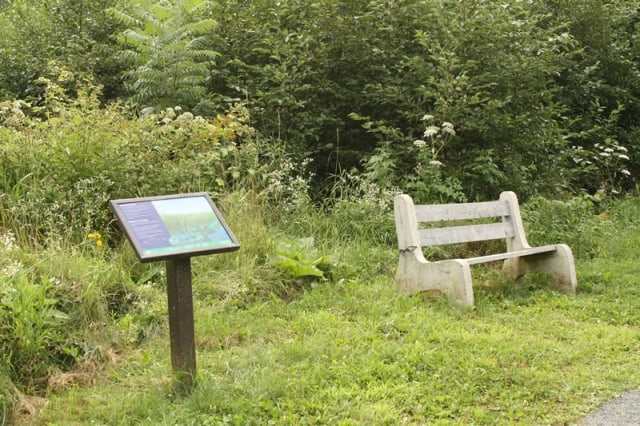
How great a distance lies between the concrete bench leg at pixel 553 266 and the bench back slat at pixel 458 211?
50 centimetres

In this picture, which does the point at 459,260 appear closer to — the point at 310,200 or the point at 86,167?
the point at 310,200

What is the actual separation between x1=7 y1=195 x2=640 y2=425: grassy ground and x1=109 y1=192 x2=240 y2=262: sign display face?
0.79 metres

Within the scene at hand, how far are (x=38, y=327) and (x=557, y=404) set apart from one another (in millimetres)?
3020

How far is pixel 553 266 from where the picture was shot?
6465 millimetres

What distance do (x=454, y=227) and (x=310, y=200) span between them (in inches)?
87.5

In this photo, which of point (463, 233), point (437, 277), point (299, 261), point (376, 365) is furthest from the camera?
point (463, 233)

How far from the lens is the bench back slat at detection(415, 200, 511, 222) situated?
5992mm

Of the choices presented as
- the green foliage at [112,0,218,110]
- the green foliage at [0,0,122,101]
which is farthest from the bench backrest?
the green foliage at [0,0,122,101]

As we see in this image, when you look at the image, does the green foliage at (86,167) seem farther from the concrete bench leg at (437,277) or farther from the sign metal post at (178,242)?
the concrete bench leg at (437,277)

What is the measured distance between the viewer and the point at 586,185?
35.9 feet

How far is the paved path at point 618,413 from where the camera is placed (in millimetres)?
3621

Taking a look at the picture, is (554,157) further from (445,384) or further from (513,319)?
(445,384)

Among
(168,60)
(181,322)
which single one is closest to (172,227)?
(181,322)

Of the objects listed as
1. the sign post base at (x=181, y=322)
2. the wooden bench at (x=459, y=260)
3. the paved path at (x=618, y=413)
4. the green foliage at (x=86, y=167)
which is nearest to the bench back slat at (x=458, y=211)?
the wooden bench at (x=459, y=260)
